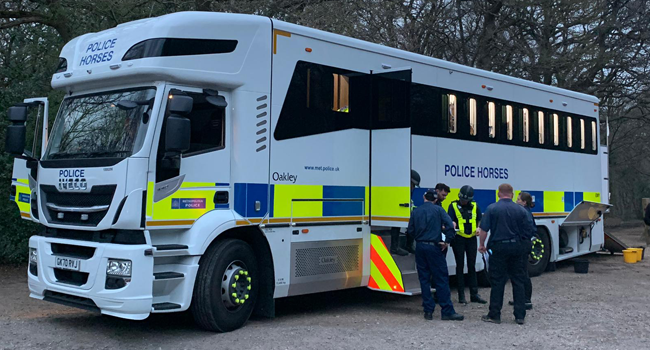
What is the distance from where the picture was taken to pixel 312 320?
8.49 meters

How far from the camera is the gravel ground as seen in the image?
7199 millimetres

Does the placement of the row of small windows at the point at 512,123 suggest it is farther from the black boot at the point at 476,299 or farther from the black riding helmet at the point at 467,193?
the black boot at the point at 476,299

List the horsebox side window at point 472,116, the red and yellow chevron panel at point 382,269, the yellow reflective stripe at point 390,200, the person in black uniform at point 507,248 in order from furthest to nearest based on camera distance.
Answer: the horsebox side window at point 472,116 → the red and yellow chevron panel at point 382,269 → the yellow reflective stripe at point 390,200 → the person in black uniform at point 507,248

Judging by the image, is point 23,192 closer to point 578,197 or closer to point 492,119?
point 492,119

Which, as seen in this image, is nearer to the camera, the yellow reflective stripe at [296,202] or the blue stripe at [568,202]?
the yellow reflective stripe at [296,202]

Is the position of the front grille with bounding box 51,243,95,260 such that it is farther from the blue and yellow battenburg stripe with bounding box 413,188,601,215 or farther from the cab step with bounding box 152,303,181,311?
the blue and yellow battenburg stripe with bounding box 413,188,601,215

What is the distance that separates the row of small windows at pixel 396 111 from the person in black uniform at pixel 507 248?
5.41 ft

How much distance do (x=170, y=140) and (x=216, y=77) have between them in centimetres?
108

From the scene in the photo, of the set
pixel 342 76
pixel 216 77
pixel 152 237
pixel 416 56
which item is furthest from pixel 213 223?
pixel 416 56

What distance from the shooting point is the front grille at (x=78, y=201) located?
275 inches

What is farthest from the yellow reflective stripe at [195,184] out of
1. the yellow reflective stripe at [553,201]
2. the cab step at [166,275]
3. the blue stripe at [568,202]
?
the blue stripe at [568,202]

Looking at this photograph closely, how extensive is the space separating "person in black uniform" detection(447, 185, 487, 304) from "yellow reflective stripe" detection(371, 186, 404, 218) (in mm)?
1249

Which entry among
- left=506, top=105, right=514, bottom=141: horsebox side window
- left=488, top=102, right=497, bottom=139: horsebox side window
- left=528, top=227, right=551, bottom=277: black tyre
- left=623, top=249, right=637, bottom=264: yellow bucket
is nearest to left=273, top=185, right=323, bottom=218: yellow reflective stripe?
left=488, top=102, right=497, bottom=139: horsebox side window

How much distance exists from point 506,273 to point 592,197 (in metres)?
6.67
